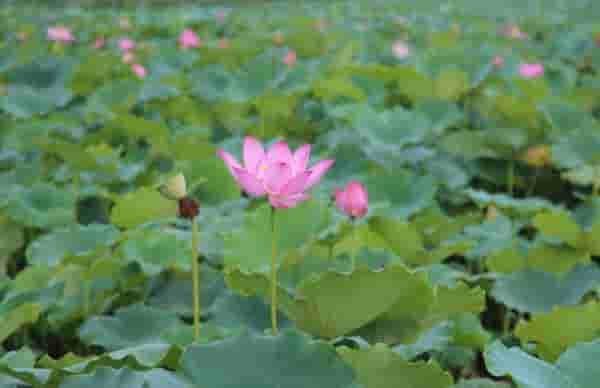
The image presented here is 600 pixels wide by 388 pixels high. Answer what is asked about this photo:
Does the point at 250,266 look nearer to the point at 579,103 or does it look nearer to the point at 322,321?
the point at 322,321

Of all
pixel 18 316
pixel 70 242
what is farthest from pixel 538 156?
pixel 18 316

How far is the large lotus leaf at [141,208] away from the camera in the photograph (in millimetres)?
1399

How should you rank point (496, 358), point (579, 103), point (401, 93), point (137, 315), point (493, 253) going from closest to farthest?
point (496, 358)
point (137, 315)
point (493, 253)
point (579, 103)
point (401, 93)

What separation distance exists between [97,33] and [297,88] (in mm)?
2134

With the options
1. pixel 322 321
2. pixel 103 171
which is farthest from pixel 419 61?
pixel 322 321

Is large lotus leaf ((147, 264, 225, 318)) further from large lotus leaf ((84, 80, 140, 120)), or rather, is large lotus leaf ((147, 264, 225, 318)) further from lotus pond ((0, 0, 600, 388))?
large lotus leaf ((84, 80, 140, 120))

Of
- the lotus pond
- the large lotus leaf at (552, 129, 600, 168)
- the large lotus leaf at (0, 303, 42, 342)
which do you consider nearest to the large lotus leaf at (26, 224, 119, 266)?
the lotus pond

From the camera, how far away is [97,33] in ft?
13.7

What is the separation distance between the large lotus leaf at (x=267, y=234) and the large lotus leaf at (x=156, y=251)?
9 cm

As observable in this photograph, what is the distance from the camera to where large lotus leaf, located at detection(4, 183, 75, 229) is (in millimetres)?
1455

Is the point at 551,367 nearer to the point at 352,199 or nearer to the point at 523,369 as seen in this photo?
the point at 523,369

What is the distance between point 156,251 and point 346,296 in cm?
44

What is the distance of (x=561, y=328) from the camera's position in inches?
38.0

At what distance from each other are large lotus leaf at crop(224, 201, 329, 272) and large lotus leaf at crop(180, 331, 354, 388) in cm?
45
